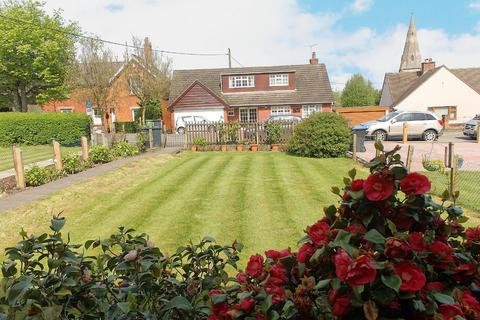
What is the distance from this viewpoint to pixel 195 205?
9.20 meters

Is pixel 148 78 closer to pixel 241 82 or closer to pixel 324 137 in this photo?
pixel 241 82

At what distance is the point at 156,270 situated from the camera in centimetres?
213

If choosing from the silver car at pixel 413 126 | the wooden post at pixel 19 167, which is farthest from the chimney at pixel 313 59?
the wooden post at pixel 19 167

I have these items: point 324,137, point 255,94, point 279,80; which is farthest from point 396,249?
point 279,80

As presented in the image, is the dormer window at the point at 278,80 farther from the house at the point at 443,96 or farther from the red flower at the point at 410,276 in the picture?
the red flower at the point at 410,276

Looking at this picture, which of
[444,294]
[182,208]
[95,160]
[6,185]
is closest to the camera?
[444,294]

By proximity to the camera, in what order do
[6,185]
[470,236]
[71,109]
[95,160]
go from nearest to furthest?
[470,236] → [6,185] → [95,160] → [71,109]

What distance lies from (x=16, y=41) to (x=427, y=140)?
38.5m

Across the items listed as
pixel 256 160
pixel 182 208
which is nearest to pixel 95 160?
pixel 256 160

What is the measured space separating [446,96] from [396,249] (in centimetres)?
4956

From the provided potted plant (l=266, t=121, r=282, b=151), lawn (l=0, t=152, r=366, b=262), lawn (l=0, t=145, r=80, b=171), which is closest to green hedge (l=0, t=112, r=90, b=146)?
lawn (l=0, t=145, r=80, b=171)

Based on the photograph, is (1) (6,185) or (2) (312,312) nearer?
(2) (312,312)

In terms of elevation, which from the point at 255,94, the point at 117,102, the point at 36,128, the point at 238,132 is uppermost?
the point at 255,94

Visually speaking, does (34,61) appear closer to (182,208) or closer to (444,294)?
(182,208)
